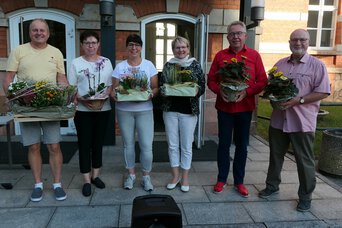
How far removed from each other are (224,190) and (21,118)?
8.30 ft

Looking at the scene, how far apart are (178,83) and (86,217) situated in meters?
1.76

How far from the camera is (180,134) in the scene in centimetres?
402

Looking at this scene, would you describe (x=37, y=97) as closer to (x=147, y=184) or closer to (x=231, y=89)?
(x=147, y=184)

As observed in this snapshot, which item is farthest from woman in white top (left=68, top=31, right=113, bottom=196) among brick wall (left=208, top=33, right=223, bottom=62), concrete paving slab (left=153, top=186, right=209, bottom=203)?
brick wall (left=208, top=33, right=223, bottom=62)

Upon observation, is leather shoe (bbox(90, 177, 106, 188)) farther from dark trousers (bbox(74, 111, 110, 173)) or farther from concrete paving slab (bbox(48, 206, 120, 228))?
concrete paving slab (bbox(48, 206, 120, 228))

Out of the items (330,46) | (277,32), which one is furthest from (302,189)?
(330,46)

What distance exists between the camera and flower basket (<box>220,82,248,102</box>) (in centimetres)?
351

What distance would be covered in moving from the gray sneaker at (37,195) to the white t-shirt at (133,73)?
4.38ft

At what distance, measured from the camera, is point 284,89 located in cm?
337

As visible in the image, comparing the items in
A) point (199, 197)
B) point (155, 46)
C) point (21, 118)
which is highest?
point (155, 46)

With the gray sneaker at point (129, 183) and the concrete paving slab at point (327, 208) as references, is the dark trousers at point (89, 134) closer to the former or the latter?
the gray sneaker at point (129, 183)

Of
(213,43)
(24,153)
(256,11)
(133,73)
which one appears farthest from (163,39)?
(133,73)

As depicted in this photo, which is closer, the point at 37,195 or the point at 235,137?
the point at 37,195

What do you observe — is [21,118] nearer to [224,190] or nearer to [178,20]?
[224,190]
